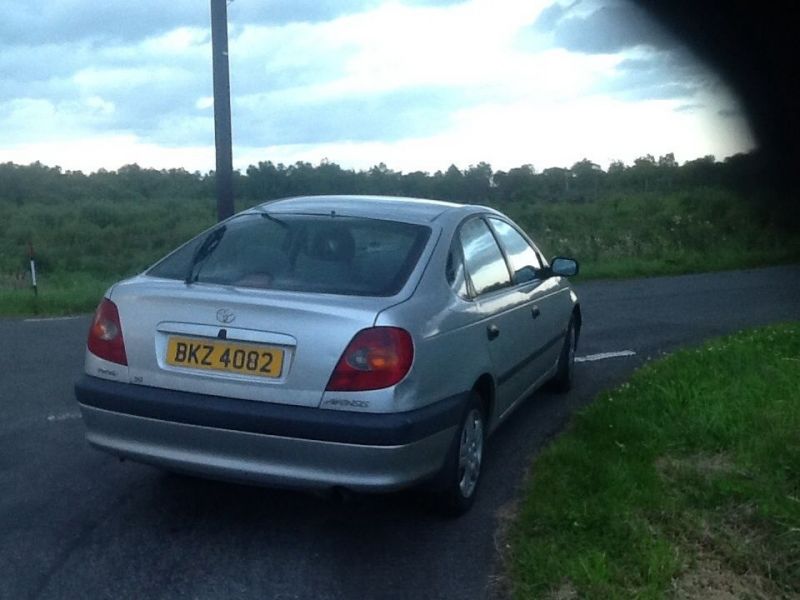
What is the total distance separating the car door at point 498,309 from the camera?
5473 mm

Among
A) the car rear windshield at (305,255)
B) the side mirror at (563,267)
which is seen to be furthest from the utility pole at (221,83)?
the car rear windshield at (305,255)

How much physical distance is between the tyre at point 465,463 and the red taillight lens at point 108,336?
5.06 ft

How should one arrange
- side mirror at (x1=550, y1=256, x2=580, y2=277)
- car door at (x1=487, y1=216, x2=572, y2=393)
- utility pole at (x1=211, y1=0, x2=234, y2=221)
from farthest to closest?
utility pole at (x1=211, y1=0, x2=234, y2=221) < side mirror at (x1=550, y1=256, x2=580, y2=277) < car door at (x1=487, y1=216, x2=572, y2=393)

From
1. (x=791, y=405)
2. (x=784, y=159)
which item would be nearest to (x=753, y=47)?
(x=784, y=159)

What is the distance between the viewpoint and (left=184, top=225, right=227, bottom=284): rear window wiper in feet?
16.7

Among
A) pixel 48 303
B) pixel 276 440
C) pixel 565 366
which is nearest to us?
pixel 276 440

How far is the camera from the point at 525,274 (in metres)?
6.50

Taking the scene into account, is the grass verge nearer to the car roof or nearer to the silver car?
the car roof

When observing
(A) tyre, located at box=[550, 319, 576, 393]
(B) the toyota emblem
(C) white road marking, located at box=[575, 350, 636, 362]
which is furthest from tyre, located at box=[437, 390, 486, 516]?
(C) white road marking, located at box=[575, 350, 636, 362]

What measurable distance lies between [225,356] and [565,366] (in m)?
3.80

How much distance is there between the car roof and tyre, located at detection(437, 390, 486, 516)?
1.04 m

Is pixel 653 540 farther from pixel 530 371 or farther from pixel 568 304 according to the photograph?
pixel 568 304

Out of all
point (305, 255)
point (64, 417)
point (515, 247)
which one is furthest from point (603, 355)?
point (305, 255)

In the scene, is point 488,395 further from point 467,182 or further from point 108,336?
point 467,182
